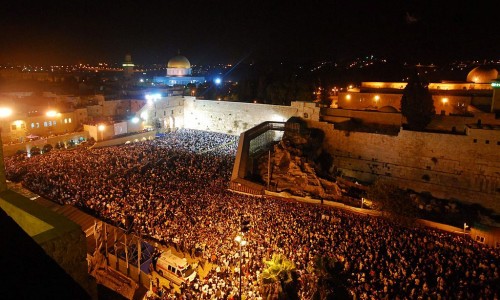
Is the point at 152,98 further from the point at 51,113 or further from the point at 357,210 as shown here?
the point at 357,210

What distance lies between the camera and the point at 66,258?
3.91 m

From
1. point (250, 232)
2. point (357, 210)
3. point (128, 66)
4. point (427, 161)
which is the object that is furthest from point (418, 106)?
point (128, 66)

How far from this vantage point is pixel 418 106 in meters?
22.7

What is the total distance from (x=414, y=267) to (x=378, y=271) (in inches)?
50.4

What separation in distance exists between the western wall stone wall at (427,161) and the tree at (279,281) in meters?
15.6

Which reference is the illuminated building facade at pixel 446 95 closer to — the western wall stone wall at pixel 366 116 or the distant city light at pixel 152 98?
the western wall stone wall at pixel 366 116

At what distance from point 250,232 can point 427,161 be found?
44.9ft

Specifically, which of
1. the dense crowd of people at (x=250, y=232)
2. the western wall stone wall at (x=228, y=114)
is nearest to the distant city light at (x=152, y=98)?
the western wall stone wall at (x=228, y=114)

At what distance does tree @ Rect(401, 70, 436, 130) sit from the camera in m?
22.7

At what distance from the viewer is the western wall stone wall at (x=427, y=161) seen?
20234 millimetres

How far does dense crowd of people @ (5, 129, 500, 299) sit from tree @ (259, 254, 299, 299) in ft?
3.38

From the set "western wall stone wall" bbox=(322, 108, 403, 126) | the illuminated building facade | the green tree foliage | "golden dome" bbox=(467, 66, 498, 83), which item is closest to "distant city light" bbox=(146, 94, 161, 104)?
the illuminated building facade

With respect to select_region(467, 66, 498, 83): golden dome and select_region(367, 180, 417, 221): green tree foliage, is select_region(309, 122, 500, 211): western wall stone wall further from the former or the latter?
select_region(467, 66, 498, 83): golden dome

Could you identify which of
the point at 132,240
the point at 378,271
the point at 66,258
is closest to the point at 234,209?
the point at 132,240
